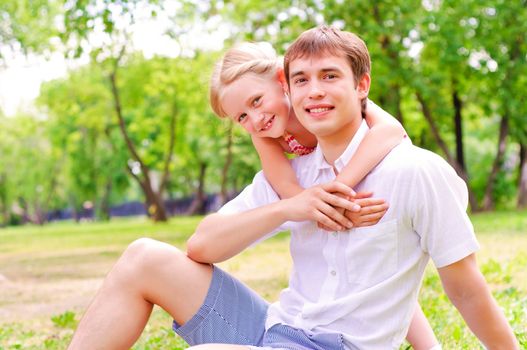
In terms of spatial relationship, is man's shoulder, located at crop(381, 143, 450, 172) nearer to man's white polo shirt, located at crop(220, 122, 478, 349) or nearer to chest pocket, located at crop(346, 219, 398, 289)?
man's white polo shirt, located at crop(220, 122, 478, 349)

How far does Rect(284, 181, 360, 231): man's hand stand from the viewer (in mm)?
2668

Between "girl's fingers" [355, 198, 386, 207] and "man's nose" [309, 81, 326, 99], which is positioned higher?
"man's nose" [309, 81, 326, 99]

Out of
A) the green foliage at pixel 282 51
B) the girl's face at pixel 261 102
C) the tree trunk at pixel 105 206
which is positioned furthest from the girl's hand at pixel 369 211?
the tree trunk at pixel 105 206

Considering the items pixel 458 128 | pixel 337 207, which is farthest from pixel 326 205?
pixel 458 128

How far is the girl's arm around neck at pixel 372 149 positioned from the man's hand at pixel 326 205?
0.06 metres

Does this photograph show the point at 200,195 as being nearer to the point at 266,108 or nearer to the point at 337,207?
the point at 266,108

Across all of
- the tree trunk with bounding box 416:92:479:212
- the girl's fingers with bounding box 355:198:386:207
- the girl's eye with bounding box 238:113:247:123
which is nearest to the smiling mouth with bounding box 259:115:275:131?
the girl's eye with bounding box 238:113:247:123

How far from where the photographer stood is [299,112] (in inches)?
112

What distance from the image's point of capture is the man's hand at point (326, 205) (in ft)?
8.75

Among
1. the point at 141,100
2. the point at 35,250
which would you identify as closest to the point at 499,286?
the point at 35,250

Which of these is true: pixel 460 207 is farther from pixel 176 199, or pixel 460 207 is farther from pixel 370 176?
pixel 176 199

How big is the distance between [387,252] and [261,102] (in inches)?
42.9

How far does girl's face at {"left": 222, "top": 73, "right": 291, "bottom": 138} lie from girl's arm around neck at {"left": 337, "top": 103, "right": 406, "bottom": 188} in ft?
1.90

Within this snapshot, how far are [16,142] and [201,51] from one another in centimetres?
2780
